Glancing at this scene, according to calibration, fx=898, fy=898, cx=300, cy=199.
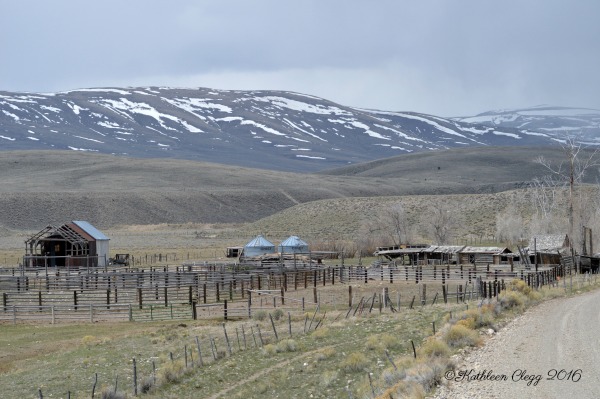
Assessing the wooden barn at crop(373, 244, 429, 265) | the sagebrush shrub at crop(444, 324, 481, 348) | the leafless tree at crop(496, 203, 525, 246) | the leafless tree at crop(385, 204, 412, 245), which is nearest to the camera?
the sagebrush shrub at crop(444, 324, 481, 348)

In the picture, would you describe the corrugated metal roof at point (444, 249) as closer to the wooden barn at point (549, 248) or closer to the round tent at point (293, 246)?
the wooden barn at point (549, 248)

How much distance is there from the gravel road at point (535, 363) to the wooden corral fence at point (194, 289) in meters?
9.19

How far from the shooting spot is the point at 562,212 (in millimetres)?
89250

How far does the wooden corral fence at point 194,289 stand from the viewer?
37.7 metres

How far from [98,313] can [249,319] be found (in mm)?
8046

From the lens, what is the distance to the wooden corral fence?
37.7 m

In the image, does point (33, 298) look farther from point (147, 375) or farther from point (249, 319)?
point (147, 375)

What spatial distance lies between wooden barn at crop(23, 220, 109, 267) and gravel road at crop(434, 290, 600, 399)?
49468 mm

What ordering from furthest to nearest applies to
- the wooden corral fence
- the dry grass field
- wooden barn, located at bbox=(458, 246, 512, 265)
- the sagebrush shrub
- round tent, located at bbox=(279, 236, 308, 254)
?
round tent, located at bbox=(279, 236, 308, 254) < wooden barn, located at bbox=(458, 246, 512, 265) < the wooden corral fence < the dry grass field < the sagebrush shrub

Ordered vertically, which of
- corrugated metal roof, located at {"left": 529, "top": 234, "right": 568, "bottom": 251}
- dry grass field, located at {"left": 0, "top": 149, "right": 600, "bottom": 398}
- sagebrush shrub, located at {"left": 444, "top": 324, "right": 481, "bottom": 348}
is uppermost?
corrugated metal roof, located at {"left": 529, "top": 234, "right": 568, "bottom": 251}

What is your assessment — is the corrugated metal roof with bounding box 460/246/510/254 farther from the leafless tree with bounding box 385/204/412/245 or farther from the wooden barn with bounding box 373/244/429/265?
the leafless tree with bounding box 385/204/412/245

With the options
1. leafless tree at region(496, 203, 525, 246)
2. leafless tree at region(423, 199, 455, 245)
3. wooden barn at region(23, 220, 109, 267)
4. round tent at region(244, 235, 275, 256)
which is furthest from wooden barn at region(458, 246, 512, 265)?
wooden barn at region(23, 220, 109, 267)

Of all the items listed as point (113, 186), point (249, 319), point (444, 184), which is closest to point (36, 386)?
point (249, 319)

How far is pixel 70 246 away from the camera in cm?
7181
